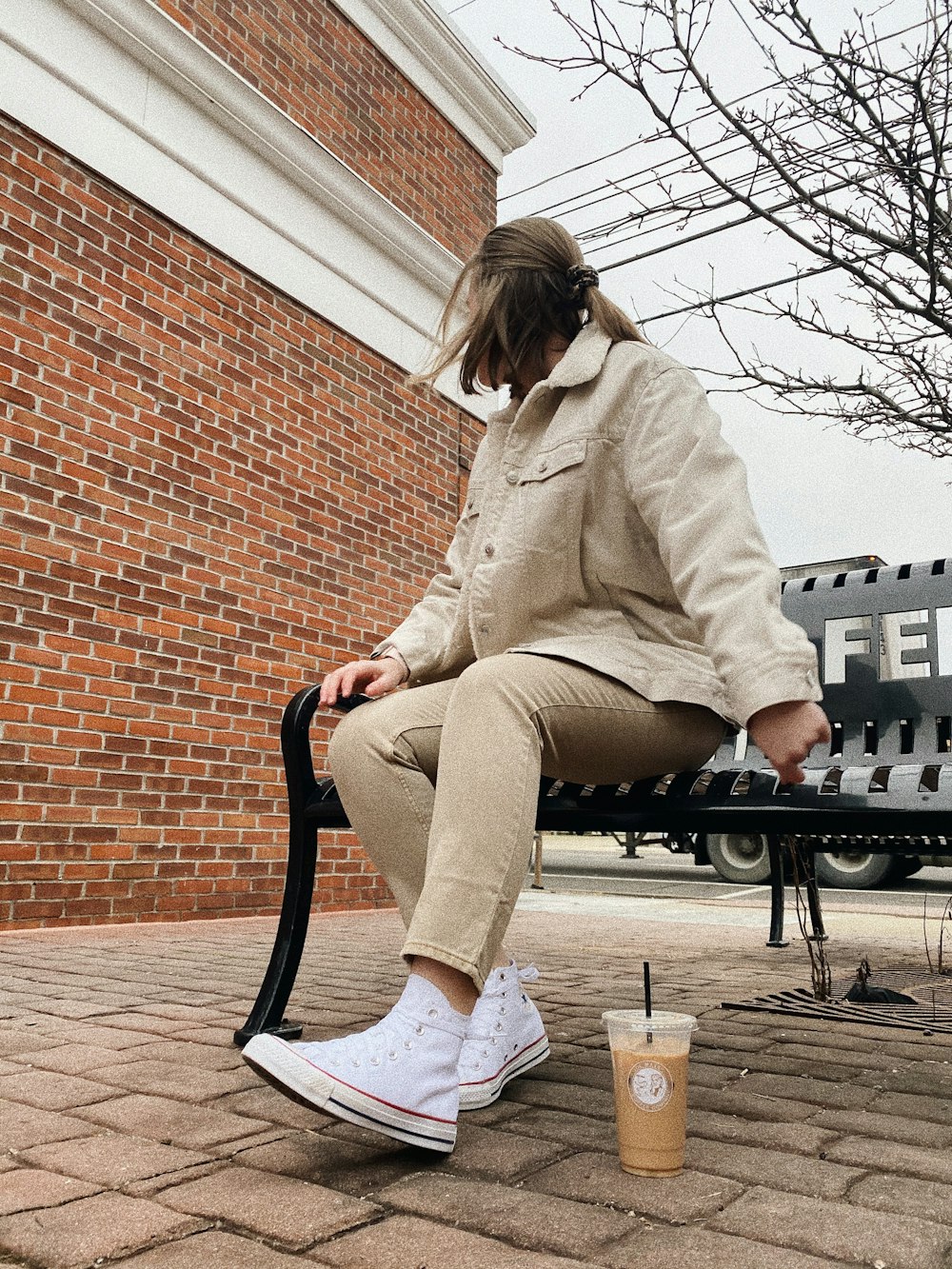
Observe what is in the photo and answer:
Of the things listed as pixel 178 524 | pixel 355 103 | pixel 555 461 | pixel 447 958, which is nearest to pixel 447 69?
pixel 355 103

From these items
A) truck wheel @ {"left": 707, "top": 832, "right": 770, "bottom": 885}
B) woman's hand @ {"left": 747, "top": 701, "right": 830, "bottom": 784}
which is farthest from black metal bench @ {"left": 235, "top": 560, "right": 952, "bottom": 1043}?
truck wheel @ {"left": 707, "top": 832, "right": 770, "bottom": 885}

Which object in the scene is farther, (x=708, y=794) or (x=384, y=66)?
(x=384, y=66)

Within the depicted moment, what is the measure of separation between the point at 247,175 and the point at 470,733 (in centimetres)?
466

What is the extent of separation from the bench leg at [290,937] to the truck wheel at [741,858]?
28.3 feet

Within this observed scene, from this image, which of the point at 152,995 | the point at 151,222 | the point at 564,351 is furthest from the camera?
the point at 151,222

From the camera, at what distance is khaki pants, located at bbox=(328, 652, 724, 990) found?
4.53 feet

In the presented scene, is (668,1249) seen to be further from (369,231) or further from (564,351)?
(369,231)

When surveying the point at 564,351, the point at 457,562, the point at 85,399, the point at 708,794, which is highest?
the point at 85,399

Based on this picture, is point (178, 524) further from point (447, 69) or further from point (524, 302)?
point (447, 69)

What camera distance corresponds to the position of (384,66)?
6.33 metres

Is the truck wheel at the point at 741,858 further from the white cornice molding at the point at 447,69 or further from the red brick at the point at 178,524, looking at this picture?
the white cornice molding at the point at 447,69

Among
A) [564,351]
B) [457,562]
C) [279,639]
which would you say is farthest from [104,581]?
[564,351]

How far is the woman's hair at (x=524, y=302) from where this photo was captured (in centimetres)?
191

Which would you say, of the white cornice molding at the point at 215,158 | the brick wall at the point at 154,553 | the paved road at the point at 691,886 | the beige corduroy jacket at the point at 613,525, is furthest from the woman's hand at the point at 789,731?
the paved road at the point at 691,886
